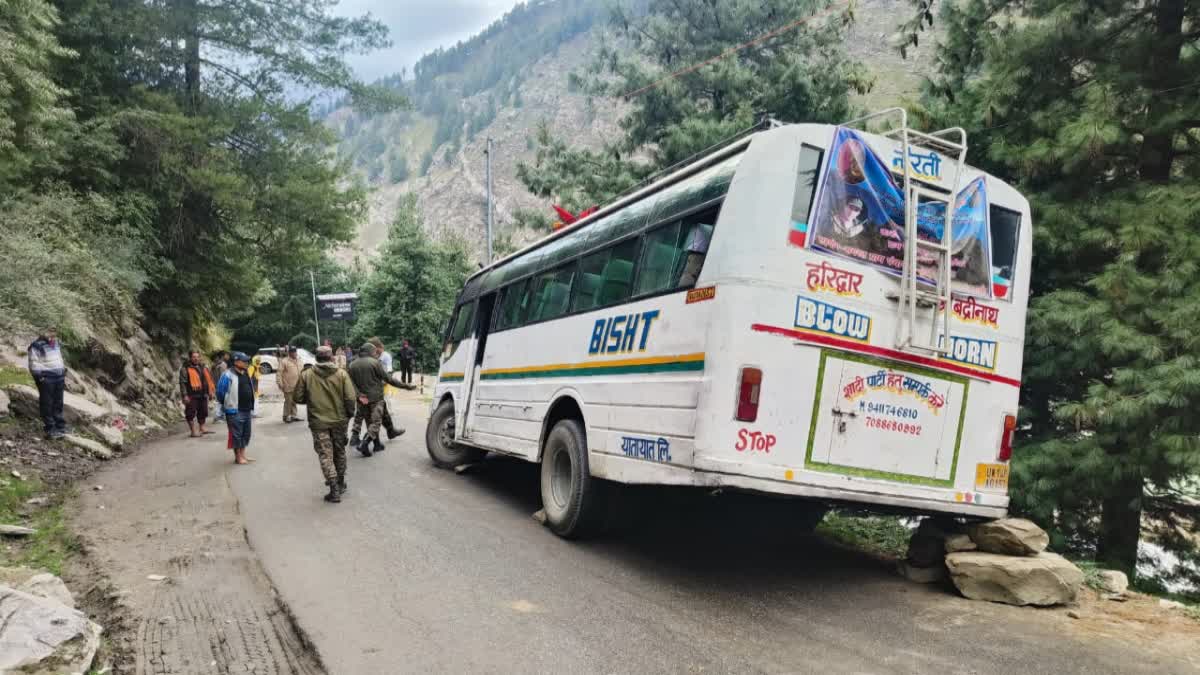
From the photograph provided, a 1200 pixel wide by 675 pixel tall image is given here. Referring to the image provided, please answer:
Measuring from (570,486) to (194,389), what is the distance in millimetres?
10574

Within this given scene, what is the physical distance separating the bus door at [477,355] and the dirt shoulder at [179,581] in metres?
2.98

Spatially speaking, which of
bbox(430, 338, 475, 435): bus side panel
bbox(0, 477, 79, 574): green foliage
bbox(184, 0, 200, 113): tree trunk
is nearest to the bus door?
bbox(430, 338, 475, 435): bus side panel

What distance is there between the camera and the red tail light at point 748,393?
4758mm

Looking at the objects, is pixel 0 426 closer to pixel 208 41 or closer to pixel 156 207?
pixel 156 207

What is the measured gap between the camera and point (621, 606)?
4863mm

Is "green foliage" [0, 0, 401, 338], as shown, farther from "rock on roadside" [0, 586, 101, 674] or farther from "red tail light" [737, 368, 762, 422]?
"red tail light" [737, 368, 762, 422]

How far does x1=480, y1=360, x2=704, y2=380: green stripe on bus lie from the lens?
510cm

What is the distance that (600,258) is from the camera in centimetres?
689

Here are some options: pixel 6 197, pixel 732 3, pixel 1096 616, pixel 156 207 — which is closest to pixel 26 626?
pixel 1096 616

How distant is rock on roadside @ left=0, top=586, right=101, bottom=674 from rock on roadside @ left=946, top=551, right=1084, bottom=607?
558 centimetres

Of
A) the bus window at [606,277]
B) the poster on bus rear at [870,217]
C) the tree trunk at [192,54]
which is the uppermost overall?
the tree trunk at [192,54]

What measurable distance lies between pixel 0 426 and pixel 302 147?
11.0m

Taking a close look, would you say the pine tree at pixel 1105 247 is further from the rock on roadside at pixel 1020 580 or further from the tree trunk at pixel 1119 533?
the rock on roadside at pixel 1020 580

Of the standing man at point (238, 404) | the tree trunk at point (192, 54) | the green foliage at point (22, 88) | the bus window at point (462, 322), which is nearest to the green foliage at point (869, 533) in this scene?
the bus window at point (462, 322)
